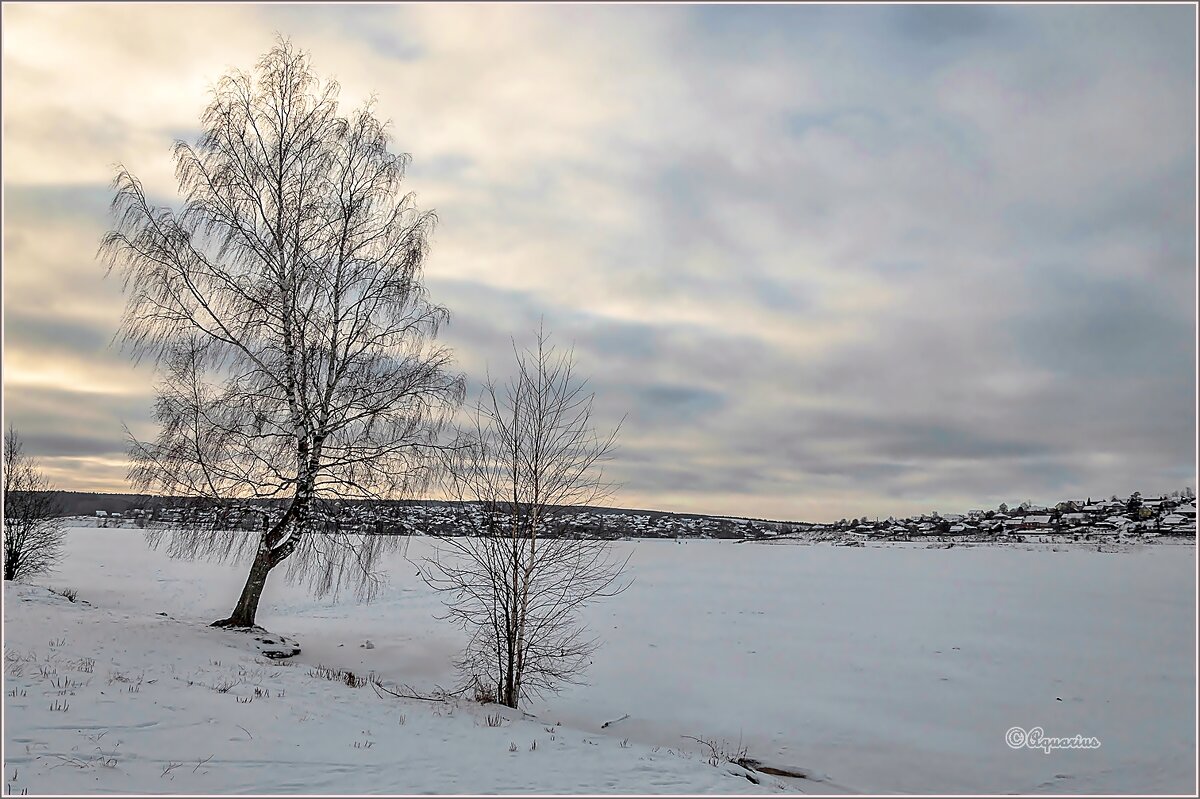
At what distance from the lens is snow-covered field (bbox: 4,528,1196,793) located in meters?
7.05

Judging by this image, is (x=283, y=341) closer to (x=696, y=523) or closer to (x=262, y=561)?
(x=262, y=561)

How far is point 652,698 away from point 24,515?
74.3 ft

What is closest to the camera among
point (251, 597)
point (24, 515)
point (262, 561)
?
point (262, 561)

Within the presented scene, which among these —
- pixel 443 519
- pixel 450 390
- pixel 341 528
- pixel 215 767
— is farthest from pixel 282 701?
pixel 450 390

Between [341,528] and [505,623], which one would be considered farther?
[341,528]

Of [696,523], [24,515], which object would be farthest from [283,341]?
[696,523]

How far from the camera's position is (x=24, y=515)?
24062 millimetres

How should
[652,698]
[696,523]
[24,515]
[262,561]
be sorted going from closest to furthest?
[652,698], [262,561], [24,515], [696,523]

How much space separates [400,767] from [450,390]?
8486 millimetres

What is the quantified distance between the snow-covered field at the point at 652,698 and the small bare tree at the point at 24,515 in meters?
1.40

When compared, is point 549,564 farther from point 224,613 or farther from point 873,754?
point 224,613

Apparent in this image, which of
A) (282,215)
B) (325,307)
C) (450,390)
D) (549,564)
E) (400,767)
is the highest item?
(282,215)

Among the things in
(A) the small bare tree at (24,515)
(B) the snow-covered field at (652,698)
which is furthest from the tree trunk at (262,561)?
(A) the small bare tree at (24,515)

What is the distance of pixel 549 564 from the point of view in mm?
11055
